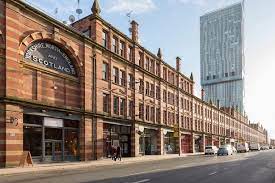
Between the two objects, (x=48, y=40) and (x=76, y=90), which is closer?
(x=48, y=40)

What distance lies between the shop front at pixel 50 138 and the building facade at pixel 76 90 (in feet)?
0.26

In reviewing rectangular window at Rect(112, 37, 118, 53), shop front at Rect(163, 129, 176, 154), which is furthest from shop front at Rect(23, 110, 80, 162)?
shop front at Rect(163, 129, 176, 154)

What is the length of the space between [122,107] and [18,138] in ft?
63.0

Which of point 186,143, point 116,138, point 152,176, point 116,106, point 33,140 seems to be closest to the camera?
point 152,176

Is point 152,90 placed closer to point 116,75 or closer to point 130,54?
point 130,54

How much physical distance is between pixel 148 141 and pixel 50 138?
24.1m

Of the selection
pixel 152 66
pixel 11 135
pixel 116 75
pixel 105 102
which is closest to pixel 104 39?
pixel 116 75

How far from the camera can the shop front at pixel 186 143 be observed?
227 ft

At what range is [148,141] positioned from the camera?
54.3 m

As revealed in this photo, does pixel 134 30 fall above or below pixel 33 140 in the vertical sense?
above

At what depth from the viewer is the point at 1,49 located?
26984mm

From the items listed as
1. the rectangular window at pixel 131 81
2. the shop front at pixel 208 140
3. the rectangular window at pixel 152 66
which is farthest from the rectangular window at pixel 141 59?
the shop front at pixel 208 140

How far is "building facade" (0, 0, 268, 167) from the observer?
90.8 ft

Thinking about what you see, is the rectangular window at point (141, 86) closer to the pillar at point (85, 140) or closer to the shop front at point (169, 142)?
the shop front at point (169, 142)
